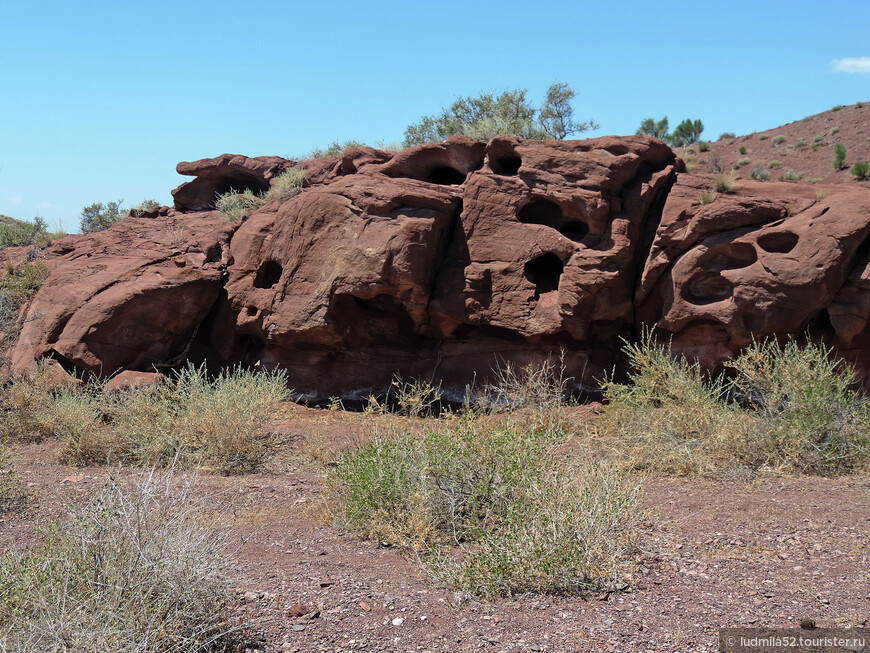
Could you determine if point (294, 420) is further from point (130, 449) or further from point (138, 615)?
point (138, 615)

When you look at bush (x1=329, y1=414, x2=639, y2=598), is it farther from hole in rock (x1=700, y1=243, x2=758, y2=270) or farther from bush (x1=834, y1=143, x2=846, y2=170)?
bush (x1=834, y1=143, x2=846, y2=170)

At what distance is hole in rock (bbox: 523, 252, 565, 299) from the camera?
428 inches

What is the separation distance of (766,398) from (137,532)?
6524mm

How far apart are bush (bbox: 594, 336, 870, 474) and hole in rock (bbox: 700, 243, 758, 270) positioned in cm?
148

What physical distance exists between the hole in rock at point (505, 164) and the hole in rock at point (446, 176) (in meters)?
0.96

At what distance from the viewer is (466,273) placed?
35.3ft

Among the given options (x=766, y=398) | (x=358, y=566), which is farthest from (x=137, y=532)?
(x=766, y=398)

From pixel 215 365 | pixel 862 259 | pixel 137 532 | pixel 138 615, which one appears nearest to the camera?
pixel 138 615

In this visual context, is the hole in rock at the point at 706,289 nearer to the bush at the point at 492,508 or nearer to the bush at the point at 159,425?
the bush at the point at 492,508

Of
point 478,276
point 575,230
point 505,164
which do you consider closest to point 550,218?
point 575,230

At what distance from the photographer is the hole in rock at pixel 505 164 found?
1108cm

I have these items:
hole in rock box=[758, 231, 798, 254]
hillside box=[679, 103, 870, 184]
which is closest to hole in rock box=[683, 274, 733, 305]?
hole in rock box=[758, 231, 798, 254]

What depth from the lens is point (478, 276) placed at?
10.7 meters

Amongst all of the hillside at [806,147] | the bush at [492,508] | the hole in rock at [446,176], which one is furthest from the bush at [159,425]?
the hillside at [806,147]
